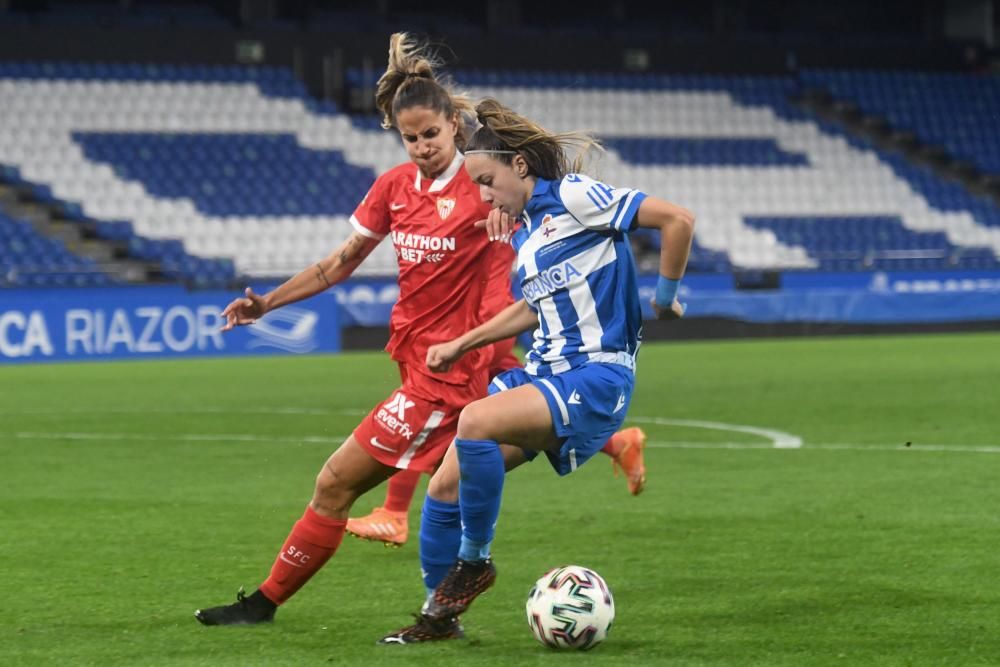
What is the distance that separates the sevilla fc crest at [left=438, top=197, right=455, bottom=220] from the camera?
18.6ft

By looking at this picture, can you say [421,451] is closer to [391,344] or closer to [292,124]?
[391,344]

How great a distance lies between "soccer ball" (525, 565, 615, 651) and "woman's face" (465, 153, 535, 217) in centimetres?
120

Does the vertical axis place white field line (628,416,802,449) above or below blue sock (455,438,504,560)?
below

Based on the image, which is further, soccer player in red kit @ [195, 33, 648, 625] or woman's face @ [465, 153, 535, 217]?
soccer player in red kit @ [195, 33, 648, 625]

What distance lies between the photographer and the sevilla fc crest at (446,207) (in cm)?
567

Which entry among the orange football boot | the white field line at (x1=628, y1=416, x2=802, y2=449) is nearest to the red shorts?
the orange football boot

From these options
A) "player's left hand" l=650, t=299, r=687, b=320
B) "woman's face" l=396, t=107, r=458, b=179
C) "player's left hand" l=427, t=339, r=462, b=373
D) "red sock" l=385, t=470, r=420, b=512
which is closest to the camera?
"player's left hand" l=427, t=339, r=462, b=373

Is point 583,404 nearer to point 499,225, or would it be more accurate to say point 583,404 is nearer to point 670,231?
point 670,231

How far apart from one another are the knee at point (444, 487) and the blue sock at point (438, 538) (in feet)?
0.05

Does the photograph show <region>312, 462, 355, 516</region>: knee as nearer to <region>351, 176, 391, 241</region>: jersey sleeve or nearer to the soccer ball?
the soccer ball

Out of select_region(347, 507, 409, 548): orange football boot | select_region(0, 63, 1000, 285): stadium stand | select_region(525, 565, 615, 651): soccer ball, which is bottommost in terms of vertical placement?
select_region(0, 63, 1000, 285): stadium stand

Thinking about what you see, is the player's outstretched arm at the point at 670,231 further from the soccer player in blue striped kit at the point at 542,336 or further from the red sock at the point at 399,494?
the red sock at the point at 399,494

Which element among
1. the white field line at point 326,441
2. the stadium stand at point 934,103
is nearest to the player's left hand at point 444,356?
the white field line at point 326,441

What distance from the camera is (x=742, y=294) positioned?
2541 cm
